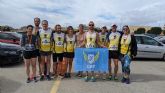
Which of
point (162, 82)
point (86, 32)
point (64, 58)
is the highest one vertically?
point (86, 32)

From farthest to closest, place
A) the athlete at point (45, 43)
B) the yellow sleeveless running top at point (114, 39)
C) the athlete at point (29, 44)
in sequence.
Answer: the yellow sleeveless running top at point (114, 39)
the athlete at point (45, 43)
the athlete at point (29, 44)

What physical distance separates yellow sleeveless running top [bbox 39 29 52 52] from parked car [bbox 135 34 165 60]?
8.89 m

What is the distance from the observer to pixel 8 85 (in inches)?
391

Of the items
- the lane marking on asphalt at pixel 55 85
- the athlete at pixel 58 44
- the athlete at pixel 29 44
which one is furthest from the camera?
the athlete at pixel 58 44

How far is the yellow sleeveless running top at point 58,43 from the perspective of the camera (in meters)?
11.2

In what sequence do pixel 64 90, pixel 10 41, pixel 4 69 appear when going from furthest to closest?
pixel 10 41 → pixel 4 69 → pixel 64 90

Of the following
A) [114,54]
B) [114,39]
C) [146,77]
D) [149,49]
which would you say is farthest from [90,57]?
[149,49]

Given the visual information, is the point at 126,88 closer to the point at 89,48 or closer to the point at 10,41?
the point at 89,48

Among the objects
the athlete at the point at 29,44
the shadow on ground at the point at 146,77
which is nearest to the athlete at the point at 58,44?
the athlete at the point at 29,44

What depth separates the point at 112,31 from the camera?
11125 mm

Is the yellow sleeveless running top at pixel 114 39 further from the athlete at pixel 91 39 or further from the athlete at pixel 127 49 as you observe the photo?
the athlete at pixel 91 39

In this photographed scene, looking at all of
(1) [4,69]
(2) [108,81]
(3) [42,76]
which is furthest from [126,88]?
(1) [4,69]

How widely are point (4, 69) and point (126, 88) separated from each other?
19.5ft

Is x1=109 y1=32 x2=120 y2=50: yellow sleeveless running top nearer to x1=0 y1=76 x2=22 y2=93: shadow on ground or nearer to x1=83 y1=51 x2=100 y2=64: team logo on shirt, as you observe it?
x1=83 y1=51 x2=100 y2=64: team logo on shirt
